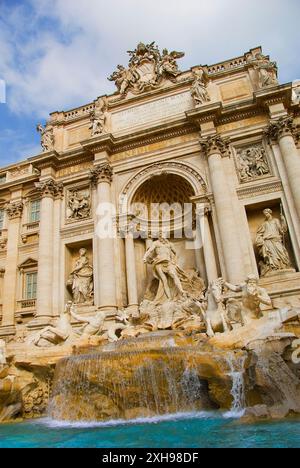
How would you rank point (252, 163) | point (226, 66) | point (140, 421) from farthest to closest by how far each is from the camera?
1. point (226, 66)
2. point (252, 163)
3. point (140, 421)

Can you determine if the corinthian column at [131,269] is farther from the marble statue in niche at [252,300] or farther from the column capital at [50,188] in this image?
the marble statue in niche at [252,300]

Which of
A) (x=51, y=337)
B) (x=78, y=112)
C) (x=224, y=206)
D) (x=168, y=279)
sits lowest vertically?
(x=51, y=337)

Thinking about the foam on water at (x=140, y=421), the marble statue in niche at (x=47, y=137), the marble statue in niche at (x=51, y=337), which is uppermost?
the marble statue in niche at (x=47, y=137)

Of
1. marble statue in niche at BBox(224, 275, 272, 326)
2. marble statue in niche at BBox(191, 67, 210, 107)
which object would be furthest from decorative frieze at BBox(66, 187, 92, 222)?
marble statue in niche at BBox(224, 275, 272, 326)

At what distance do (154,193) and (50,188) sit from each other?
5352 millimetres

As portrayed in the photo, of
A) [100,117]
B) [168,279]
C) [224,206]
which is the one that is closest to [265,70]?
[224,206]

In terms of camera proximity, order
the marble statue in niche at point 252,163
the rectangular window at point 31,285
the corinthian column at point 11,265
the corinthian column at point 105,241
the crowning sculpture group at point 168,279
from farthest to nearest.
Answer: the rectangular window at point 31,285 < the corinthian column at point 11,265 < the marble statue in niche at point 252,163 < the corinthian column at point 105,241 < the crowning sculpture group at point 168,279

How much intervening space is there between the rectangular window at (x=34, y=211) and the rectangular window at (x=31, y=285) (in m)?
3.04

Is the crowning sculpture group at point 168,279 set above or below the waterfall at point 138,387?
above

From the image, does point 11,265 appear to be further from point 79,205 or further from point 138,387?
point 138,387

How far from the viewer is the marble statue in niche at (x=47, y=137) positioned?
19188 millimetres

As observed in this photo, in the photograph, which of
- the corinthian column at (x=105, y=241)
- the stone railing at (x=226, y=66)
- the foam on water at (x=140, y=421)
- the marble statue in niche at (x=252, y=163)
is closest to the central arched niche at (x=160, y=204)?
the corinthian column at (x=105, y=241)

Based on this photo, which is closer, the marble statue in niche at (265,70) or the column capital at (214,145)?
the column capital at (214,145)

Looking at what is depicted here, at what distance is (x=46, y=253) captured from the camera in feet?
55.6
